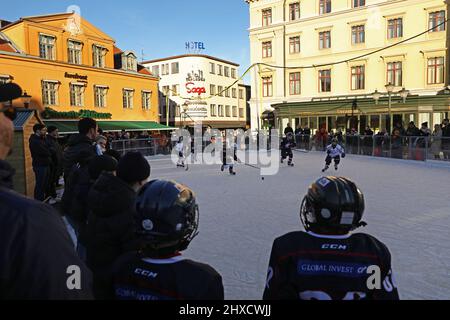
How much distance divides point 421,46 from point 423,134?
1485cm

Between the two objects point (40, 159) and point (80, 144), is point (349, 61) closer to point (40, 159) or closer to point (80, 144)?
point (40, 159)

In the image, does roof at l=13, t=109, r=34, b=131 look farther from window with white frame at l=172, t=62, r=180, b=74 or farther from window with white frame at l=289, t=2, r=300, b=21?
window with white frame at l=172, t=62, r=180, b=74

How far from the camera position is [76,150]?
467cm

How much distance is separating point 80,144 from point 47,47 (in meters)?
25.0

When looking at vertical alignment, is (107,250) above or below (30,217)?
below

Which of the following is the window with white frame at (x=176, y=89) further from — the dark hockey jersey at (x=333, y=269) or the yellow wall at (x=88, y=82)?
the dark hockey jersey at (x=333, y=269)

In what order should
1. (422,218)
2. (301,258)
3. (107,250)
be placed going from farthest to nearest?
(422,218)
(107,250)
(301,258)

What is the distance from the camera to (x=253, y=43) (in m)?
35.8

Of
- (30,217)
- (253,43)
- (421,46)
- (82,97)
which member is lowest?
(30,217)

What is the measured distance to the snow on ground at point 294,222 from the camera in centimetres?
411

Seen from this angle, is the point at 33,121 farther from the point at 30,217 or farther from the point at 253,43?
the point at 253,43

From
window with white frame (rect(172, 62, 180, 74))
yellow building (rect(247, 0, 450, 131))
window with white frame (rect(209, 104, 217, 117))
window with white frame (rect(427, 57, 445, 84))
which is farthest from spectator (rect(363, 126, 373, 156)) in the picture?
window with white frame (rect(172, 62, 180, 74))

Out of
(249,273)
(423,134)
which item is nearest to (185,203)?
(249,273)

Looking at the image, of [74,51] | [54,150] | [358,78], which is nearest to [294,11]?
[358,78]
